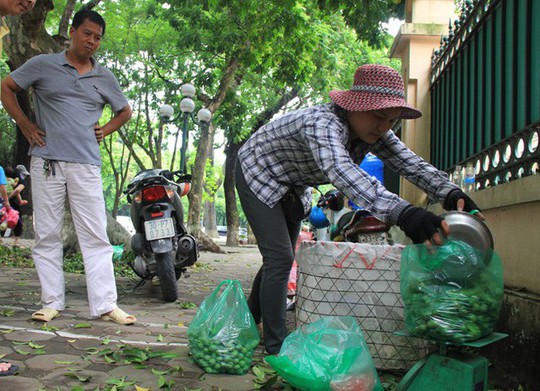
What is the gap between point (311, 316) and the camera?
3.30 m

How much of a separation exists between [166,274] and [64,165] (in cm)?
154

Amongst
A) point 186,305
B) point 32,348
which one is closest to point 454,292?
point 32,348

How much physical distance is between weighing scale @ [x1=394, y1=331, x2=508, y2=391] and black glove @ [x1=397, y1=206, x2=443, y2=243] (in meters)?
0.45

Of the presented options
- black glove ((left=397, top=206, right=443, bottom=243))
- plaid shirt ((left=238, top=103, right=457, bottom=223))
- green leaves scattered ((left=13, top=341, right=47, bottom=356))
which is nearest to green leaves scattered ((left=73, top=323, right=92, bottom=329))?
green leaves scattered ((left=13, top=341, right=47, bottom=356))

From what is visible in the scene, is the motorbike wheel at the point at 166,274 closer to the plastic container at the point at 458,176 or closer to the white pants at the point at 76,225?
the white pants at the point at 76,225

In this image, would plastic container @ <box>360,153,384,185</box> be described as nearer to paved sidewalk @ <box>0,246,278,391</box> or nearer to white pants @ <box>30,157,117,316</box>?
paved sidewalk @ <box>0,246,278,391</box>

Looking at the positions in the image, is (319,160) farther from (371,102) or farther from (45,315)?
(45,315)

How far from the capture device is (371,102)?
9.05 feet

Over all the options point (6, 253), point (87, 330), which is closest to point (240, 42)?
point (6, 253)

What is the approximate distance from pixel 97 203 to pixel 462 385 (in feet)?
9.34

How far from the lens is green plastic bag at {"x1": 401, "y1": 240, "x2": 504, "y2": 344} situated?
7.40ft

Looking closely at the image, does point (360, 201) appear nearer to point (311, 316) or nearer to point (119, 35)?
point (311, 316)

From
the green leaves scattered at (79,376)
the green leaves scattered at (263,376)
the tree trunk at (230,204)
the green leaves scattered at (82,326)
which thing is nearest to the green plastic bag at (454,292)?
the green leaves scattered at (263,376)

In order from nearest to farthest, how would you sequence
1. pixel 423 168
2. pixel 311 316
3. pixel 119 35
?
pixel 423 168 → pixel 311 316 → pixel 119 35
